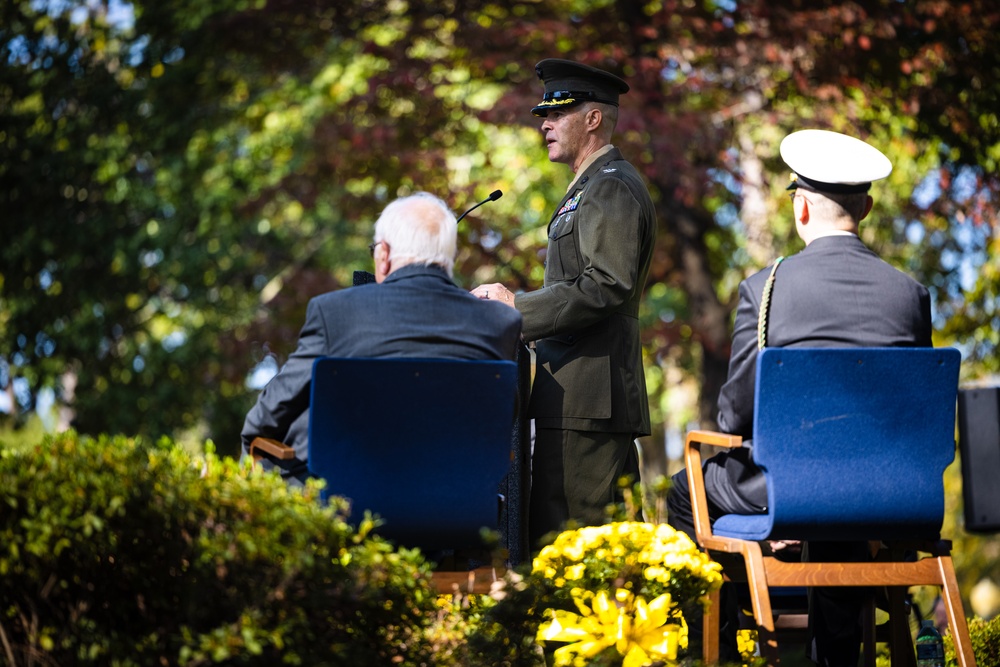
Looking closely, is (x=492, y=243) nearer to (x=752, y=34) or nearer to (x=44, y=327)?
(x=752, y=34)

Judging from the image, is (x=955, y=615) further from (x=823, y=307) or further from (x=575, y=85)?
(x=575, y=85)

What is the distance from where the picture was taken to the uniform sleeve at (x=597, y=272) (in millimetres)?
4246

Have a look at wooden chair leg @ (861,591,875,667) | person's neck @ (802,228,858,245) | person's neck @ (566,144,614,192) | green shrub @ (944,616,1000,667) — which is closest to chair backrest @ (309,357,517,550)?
person's neck @ (802,228,858,245)

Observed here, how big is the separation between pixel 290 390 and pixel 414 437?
439 mm

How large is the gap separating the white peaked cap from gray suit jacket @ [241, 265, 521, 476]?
1025 millimetres

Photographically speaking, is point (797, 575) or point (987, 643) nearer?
point (797, 575)

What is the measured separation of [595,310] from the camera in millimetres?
4250

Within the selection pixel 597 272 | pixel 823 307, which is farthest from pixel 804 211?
pixel 597 272

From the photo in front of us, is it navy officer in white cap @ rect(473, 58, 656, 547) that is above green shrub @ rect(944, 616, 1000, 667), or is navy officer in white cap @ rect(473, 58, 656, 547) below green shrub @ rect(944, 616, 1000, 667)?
above

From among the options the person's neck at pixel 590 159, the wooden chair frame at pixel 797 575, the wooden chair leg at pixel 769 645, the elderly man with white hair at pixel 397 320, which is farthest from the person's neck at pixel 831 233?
the wooden chair leg at pixel 769 645

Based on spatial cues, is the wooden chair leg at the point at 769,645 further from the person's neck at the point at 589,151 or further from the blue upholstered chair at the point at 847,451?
the person's neck at the point at 589,151

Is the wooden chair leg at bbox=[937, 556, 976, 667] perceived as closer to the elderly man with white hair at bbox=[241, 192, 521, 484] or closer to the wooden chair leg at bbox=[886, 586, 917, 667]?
the wooden chair leg at bbox=[886, 586, 917, 667]

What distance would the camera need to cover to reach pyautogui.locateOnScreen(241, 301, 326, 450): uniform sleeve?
12.1 ft

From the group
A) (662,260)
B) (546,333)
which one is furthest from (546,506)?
(662,260)
